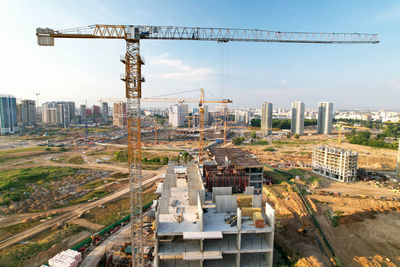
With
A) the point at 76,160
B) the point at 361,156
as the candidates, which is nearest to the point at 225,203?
the point at 76,160

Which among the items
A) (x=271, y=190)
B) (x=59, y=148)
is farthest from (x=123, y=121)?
(x=271, y=190)

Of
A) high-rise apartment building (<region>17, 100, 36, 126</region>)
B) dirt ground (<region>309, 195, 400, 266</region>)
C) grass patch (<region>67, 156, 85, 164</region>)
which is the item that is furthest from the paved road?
high-rise apartment building (<region>17, 100, 36, 126</region>)

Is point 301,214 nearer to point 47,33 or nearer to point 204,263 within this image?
point 204,263

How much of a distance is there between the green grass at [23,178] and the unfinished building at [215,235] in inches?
850

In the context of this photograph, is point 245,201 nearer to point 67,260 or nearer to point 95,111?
point 67,260

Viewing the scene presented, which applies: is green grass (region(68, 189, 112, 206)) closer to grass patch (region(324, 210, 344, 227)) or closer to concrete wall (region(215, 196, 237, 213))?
concrete wall (region(215, 196, 237, 213))

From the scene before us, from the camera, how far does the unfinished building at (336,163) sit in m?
30.4

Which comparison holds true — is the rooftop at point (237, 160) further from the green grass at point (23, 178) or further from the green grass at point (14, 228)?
the green grass at point (23, 178)

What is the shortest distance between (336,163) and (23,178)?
43513 mm

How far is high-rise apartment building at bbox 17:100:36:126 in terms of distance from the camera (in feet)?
266

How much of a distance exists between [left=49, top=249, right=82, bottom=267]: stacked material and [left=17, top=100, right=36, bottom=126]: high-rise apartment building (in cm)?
8727

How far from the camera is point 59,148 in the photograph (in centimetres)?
5109

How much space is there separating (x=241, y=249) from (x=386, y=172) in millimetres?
Answer: 37051

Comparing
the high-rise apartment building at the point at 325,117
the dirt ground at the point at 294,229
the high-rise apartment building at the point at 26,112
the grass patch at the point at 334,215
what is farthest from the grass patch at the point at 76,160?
the high-rise apartment building at the point at 325,117
